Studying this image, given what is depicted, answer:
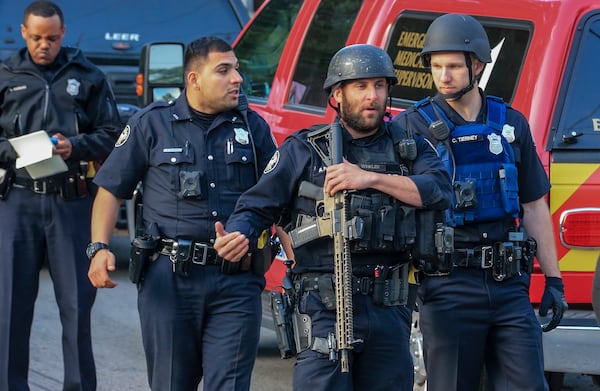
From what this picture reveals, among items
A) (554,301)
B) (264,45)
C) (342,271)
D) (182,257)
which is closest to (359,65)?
(342,271)

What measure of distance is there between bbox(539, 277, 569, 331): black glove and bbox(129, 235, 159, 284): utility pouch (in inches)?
63.7

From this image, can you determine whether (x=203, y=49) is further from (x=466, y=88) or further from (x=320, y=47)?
(x=320, y=47)

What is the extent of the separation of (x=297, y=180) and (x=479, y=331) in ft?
3.45

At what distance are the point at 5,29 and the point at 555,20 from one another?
7034mm

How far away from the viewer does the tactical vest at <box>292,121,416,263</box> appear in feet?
15.1

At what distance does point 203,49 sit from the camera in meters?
5.44

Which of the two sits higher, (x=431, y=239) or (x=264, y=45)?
(x=264, y=45)

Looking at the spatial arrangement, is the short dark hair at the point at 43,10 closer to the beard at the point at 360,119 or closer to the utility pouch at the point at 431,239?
the beard at the point at 360,119

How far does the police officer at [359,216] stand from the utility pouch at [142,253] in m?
0.61

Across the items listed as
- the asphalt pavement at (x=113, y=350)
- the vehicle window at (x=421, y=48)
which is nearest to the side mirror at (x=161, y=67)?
the asphalt pavement at (x=113, y=350)

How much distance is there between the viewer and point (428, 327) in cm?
533

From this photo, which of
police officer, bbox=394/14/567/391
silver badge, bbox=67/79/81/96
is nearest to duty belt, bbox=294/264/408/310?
police officer, bbox=394/14/567/391

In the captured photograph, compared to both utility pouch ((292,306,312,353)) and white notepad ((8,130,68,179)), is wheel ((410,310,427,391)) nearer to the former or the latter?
utility pouch ((292,306,312,353))

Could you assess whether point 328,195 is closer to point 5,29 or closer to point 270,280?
point 270,280
